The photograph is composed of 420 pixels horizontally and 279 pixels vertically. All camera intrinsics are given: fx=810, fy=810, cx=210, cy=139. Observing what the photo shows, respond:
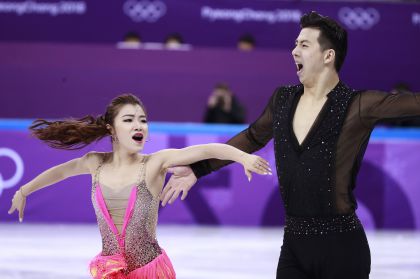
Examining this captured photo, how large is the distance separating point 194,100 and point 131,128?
7.05m

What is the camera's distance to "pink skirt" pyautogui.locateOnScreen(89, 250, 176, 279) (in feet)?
13.0

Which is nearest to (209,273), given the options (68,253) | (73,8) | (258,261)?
(258,261)

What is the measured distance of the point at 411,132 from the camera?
927 centimetres

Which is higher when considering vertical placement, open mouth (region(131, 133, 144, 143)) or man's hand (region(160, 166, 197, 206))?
open mouth (region(131, 133, 144, 143))

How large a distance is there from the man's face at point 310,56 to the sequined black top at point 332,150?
13cm

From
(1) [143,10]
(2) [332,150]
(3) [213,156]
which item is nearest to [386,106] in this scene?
(2) [332,150]

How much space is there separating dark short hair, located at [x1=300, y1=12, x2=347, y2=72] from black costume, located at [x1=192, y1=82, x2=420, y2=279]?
0.22 m

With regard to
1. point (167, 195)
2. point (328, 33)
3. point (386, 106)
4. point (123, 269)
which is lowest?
point (123, 269)

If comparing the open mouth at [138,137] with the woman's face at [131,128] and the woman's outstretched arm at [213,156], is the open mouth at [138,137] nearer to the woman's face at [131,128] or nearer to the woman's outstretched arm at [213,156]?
the woman's face at [131,128]

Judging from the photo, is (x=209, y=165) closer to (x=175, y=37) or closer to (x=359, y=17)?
(x=175, y=37)

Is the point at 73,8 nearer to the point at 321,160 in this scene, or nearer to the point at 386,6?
the point at 386,6

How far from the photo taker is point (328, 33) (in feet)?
12.1

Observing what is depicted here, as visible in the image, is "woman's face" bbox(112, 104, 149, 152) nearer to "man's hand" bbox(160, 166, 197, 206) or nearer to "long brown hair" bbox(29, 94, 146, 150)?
"long brown hair" bbox(29, 94, 146, 150)

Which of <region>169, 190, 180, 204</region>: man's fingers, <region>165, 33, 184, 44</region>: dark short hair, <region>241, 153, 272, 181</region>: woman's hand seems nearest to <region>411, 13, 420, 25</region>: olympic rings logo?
<region>165, 33, 184, 44</region>: dark short hair
